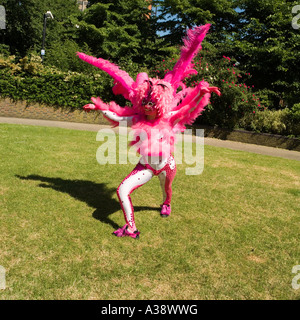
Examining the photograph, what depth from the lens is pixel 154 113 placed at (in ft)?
10.7

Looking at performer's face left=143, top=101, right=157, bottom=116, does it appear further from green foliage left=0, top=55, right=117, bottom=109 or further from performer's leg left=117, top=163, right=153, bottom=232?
green foliage left=0, top=55, right=117, bottom=109

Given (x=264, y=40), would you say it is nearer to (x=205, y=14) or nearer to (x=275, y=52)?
(x=275, y=52)

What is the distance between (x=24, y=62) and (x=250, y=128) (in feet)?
36.4

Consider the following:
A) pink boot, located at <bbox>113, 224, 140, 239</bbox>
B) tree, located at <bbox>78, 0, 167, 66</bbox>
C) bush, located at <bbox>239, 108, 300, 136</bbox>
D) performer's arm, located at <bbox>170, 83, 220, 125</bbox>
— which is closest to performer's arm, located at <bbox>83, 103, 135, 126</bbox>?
performer's arm, located at <bbox>170, 83, 220, 125</bbox>

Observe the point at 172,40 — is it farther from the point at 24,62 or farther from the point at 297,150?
the point at 297,150

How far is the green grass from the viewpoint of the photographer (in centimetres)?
257

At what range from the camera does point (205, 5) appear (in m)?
17.3

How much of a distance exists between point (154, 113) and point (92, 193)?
83.8 inches

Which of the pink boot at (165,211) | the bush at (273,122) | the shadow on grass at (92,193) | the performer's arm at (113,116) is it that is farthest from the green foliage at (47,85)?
the pink boot at (165,211)

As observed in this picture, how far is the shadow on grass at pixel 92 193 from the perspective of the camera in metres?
4.02

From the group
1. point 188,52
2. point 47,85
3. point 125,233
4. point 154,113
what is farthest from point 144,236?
point 47,85

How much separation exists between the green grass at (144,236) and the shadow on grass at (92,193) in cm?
2

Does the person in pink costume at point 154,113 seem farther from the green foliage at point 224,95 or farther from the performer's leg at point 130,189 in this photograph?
the green foliage at point 224,95

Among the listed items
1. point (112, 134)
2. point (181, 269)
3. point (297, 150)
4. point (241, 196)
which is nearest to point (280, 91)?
point (297, 150)
